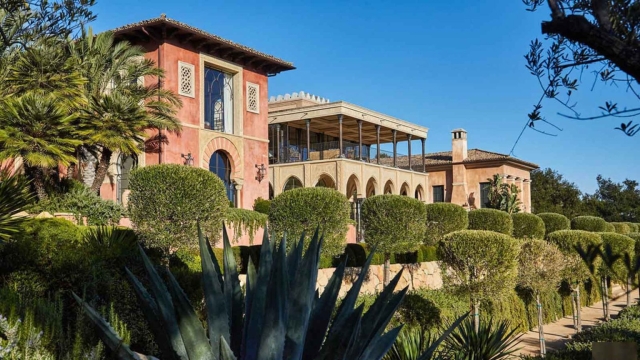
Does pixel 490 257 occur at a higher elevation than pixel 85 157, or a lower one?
lower

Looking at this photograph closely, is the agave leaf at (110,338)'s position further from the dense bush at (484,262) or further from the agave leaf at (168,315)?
the dense bush at (484,262)

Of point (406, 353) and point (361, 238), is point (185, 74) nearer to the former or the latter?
point (361, 238)

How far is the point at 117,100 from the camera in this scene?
1823cm

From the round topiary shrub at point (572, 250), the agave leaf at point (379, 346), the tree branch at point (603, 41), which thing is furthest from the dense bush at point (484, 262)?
the tree branch at point (603, 41)

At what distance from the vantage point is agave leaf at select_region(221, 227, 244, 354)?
350 centimetres

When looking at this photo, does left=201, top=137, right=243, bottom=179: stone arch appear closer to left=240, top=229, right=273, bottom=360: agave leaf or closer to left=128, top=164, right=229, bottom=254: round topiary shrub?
left=128, top=164, right=229, bottom=254: round topiary shrub

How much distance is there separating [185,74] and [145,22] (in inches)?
89.2

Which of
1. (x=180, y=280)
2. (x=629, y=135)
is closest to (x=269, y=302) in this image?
(x=629, y=135)

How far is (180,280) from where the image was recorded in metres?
8.40

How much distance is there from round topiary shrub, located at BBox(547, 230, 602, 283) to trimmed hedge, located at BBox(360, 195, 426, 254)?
5419mm

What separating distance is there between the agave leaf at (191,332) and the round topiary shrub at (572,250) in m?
18.4

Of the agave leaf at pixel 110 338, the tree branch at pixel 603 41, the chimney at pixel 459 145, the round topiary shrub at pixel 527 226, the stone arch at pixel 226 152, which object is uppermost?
the chimney at pixel 459 145

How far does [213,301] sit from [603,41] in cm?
223

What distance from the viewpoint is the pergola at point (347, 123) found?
29934 mm
